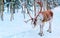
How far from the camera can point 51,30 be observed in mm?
868

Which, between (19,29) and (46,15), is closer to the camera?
(46,15)

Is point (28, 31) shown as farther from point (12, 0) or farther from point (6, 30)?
point (12, 0)

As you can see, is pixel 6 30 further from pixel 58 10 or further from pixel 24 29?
pixel 58 10

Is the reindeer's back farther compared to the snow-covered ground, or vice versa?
the snow-covered ground

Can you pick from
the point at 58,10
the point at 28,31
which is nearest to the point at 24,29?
the point at 28,31

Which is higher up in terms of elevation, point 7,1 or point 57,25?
point 7,1

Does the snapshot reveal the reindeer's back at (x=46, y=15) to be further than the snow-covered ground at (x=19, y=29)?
No

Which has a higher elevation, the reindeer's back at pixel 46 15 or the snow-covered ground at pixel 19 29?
the reindeer's back at pixel 46 15

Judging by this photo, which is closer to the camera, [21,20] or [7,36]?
[7,36]

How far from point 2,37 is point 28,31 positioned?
14 cm

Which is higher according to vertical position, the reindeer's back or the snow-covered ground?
the reindeer's back

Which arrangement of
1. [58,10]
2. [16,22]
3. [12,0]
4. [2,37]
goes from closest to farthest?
[12,0], [2,37], [16,22], [58,10]

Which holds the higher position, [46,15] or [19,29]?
[46,15]

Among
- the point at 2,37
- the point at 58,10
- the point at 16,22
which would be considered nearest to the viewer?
the point at 2,37
